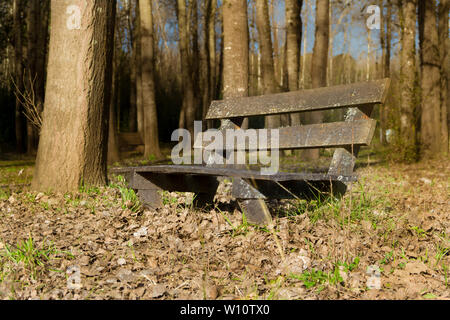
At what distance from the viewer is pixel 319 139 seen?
355 cm

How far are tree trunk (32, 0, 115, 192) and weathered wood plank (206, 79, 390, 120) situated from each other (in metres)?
1.64

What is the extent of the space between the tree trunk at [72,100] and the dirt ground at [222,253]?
840 mm

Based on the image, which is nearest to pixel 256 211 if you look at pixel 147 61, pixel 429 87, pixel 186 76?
pixel 429 87

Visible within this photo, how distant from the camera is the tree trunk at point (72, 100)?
5.06 meters

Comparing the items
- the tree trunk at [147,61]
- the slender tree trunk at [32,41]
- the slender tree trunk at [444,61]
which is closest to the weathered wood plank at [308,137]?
the tree trunk at [147,61]

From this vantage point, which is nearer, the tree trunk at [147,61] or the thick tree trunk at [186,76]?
the tree trunk at [147,61]

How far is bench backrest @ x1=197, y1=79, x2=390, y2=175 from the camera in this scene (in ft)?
11.0

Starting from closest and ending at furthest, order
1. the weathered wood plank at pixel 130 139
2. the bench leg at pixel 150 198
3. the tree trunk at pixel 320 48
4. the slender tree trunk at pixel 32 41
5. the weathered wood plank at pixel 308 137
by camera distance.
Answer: the weathered wood plank at pixel 308 137
the bench leg at pixel 150 198
the tree trunk at pixel 320 48
the slender tree trunk at pixel 32 41
the weathered wood plank at pixel 130 139

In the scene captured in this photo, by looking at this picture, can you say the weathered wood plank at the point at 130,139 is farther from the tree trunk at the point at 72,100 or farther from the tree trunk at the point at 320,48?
the tree trunk at the point at 72,100

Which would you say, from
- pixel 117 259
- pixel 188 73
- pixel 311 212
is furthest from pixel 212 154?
pixel 188 73

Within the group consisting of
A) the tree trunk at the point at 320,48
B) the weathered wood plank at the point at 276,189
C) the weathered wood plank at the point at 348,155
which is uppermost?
the tree trunk at the point at 320,48

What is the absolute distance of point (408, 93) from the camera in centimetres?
970

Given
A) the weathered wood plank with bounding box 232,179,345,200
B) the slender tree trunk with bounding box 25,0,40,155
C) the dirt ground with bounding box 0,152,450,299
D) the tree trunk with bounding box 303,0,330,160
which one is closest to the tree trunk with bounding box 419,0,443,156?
the tree trunk with bounding box 303,0,330,160

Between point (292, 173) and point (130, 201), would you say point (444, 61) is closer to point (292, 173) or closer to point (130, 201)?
point (130, 201)
